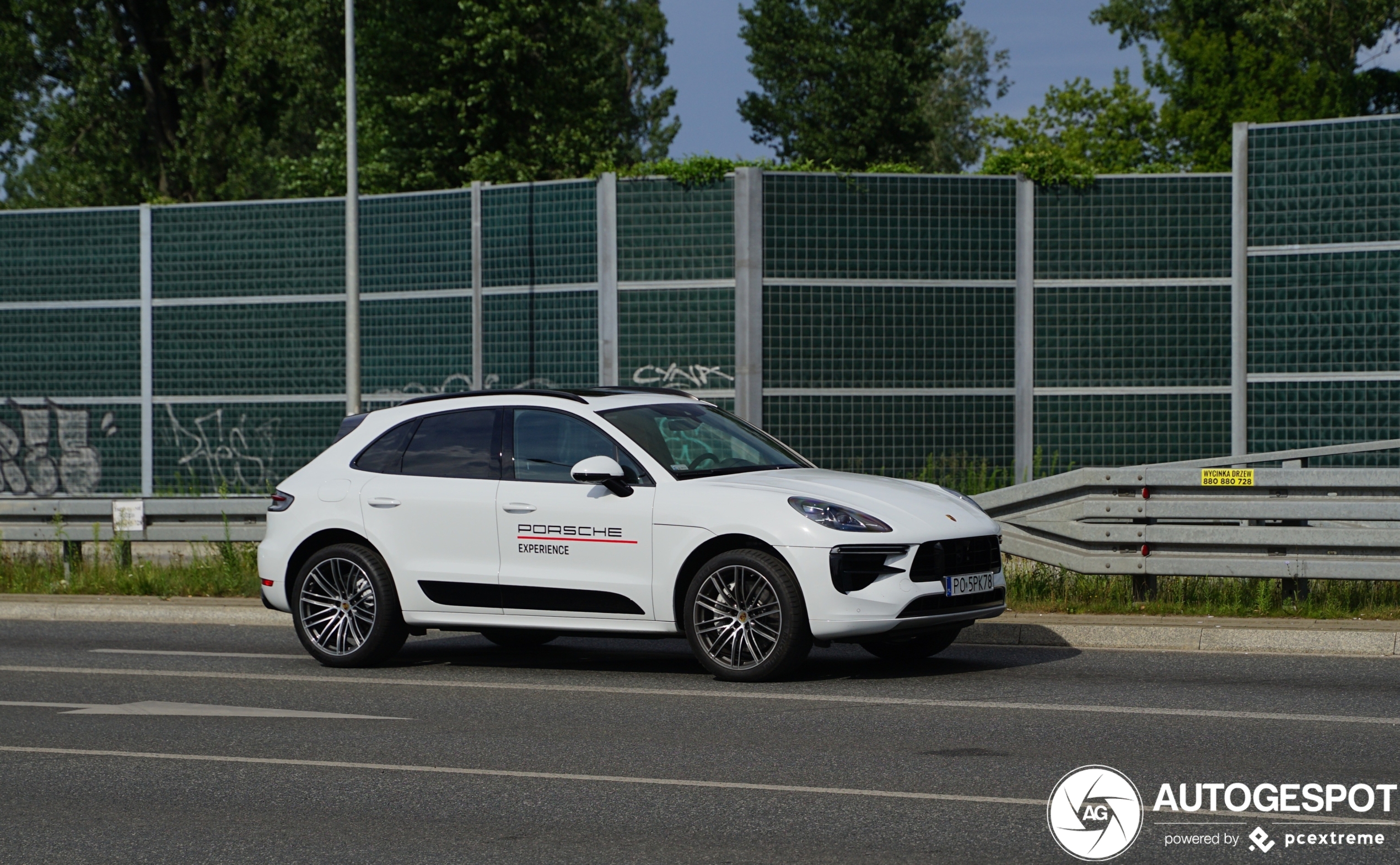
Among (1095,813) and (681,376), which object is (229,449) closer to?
(681,376)

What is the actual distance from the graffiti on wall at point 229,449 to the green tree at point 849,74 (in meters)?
33.9

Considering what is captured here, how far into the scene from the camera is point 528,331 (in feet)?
63.5

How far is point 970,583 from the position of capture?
30.5 ft

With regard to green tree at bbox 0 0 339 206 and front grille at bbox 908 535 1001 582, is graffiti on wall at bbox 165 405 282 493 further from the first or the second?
green tree at bbox 0 0 339 206

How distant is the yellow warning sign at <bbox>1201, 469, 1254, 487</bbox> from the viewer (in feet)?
37.8

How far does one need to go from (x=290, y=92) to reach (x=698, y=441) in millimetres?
34028

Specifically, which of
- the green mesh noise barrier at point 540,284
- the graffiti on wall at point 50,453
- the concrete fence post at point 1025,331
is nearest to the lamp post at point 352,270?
the green mesh noise barrier at point 540,284

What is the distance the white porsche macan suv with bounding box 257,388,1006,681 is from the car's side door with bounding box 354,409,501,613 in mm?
12

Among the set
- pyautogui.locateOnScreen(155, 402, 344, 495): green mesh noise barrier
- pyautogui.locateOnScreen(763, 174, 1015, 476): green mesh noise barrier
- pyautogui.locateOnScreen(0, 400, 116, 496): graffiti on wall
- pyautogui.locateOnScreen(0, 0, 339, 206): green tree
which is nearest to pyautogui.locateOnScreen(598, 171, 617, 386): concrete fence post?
pyautogui.locateOnScreen(763, 174, 1015, 476): green mesh noise barrier

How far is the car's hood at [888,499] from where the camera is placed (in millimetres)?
9078

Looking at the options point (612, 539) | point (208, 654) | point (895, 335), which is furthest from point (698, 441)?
point (895, 335)

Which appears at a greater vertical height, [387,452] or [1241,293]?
[1241,293]

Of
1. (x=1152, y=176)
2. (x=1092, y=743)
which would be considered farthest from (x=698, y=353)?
(x=1092, y=743)

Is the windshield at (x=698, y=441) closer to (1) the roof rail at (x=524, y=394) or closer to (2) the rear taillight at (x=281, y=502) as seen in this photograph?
(1) the roof rail at (x=524, y=394)
